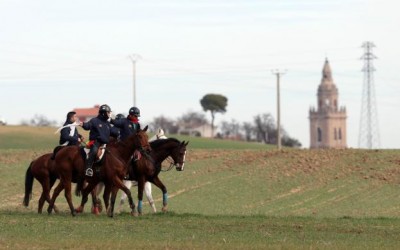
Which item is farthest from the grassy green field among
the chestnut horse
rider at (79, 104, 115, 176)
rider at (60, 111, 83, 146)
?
rider at (60, 111, 83, 146)

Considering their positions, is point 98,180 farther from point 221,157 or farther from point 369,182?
point 221,157

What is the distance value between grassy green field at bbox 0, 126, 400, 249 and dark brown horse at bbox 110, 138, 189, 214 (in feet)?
3.11

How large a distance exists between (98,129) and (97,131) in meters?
0.05

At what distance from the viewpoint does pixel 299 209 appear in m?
37.6

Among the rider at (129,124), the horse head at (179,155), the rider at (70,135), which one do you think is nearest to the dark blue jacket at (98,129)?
the rider at (129,124)

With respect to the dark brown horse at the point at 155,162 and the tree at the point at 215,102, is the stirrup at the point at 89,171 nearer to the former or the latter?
the dark brown horse at the point at 155,162

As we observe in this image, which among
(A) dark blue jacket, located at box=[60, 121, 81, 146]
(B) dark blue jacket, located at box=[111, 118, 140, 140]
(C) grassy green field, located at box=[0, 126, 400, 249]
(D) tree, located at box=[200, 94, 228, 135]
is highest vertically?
(D) tree, located at box=[200, 94, 228, 135]

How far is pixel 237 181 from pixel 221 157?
8.55 m

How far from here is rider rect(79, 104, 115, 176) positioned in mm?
26277

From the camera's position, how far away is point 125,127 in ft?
91.7

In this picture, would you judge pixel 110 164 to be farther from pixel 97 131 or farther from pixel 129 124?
pixel 129 124

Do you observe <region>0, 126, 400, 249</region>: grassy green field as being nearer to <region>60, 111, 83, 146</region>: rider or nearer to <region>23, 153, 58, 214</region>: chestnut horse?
<region>23, 153, 58, 214</region>: chestnut horse

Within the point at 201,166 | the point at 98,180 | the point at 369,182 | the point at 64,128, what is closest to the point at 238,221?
the point at 98,180

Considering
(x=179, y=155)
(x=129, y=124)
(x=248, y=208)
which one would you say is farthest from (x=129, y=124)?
(x=248, y=208)
